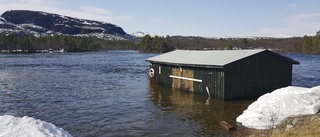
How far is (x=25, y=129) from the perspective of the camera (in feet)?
31.8

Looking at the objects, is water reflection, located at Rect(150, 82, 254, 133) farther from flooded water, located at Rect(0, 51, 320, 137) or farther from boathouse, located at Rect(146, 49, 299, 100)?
boathouse, located at Rect(146, 49, 299, 100)

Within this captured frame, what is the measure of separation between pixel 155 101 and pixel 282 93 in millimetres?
9315

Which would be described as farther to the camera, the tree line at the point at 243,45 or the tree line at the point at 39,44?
the tree line at the point at 39,44

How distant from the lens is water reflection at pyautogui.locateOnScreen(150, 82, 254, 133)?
690 inches

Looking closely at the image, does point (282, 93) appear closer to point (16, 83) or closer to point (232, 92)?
point (232, 92)

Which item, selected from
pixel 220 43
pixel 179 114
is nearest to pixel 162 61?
pixel 179 114

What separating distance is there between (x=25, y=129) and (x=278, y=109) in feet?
40.4

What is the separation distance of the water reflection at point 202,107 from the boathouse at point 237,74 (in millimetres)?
882

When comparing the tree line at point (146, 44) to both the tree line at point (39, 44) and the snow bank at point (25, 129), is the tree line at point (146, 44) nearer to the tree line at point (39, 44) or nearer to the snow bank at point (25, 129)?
the tree line at point (39, 44)

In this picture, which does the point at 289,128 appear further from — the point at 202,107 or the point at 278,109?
the point at 202,107

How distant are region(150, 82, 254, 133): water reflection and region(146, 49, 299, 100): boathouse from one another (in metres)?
0.88

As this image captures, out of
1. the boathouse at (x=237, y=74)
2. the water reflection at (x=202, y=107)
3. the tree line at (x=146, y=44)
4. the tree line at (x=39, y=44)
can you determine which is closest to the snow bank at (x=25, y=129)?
the water reflection at (x=202, y=107)

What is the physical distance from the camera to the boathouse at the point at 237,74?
2234 centimetres

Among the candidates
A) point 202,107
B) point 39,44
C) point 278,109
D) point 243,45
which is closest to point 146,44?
point 39,44
